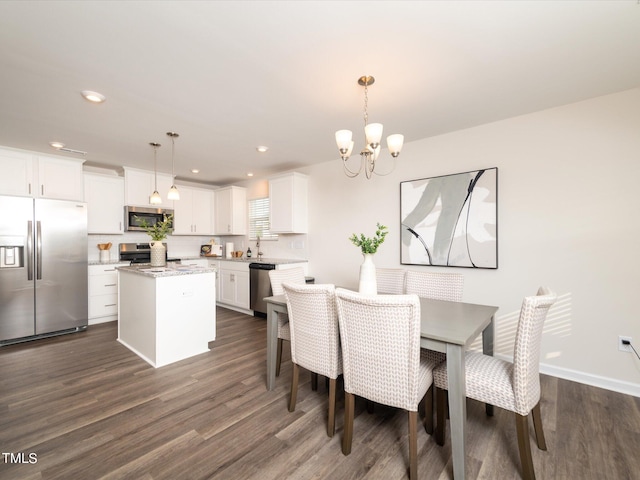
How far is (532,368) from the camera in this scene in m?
1.52

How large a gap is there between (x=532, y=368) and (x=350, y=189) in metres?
3.02

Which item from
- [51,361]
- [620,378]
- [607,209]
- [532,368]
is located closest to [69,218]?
[51,361]

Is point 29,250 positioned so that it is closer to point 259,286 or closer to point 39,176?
point 39,176

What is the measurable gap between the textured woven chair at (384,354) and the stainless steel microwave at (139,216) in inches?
170

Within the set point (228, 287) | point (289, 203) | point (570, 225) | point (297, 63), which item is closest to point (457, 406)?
point (570, 225)

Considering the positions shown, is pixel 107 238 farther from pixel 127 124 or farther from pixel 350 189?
pixel 350 189

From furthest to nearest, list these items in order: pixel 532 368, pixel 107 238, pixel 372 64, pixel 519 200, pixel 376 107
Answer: pixel 107 238 < pixel 519 200 < pixel 376 107 < pixel 372 64 < pixel 532 368

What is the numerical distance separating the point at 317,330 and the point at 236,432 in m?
0.84

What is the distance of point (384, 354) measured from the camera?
1554 millimetres

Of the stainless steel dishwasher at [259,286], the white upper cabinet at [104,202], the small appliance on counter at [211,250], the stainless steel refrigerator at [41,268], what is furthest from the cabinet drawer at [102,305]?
the stainless steel dishwasher at [259,286]

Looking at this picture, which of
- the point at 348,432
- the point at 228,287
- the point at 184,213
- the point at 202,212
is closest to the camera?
the point at 348,432

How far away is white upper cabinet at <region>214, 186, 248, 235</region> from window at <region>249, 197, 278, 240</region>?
6.1 inches

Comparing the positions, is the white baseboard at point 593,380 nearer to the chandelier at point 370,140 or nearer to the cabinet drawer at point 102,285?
the chandelier at point 370,140

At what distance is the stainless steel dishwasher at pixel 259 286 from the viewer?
4.35 metres
